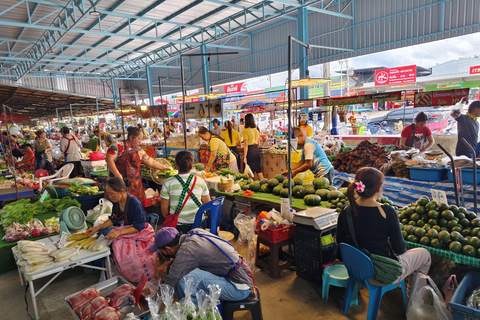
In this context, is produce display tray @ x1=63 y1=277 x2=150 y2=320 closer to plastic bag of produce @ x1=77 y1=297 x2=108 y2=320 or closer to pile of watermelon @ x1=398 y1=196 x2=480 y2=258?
plastic bag of produce @ x1=77 y1=297 x2=108 y2=320

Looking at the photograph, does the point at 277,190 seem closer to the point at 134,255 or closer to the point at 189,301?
the point at 134,255

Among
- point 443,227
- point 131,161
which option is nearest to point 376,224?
point 443,227

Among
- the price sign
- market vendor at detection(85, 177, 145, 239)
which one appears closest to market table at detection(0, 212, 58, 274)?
market vendor at detection(85, 177, 145, 239)

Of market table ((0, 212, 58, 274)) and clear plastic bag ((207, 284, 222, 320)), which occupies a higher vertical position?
clear plastic bag ((207, 284, 222, 320))

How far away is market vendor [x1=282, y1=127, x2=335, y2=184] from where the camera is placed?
4.71 m

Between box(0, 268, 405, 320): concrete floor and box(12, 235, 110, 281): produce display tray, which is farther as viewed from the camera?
box(0, 268, 405, 320): concrete floor

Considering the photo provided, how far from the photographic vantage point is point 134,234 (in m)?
3.36

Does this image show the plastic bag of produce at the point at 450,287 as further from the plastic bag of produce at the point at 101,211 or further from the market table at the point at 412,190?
the plastic bag of produce at the point at 101,211

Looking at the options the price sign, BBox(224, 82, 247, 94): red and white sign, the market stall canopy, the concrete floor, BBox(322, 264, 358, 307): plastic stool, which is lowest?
the concrete floor

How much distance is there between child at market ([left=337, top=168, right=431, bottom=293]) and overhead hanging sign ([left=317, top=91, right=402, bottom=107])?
20.6ft

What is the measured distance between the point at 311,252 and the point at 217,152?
315cm

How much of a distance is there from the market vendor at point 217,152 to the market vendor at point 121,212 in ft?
7.80

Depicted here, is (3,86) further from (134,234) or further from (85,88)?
(85,88)

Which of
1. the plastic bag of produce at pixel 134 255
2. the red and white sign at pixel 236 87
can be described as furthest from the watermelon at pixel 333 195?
the red and white sign at pixel 236 87
